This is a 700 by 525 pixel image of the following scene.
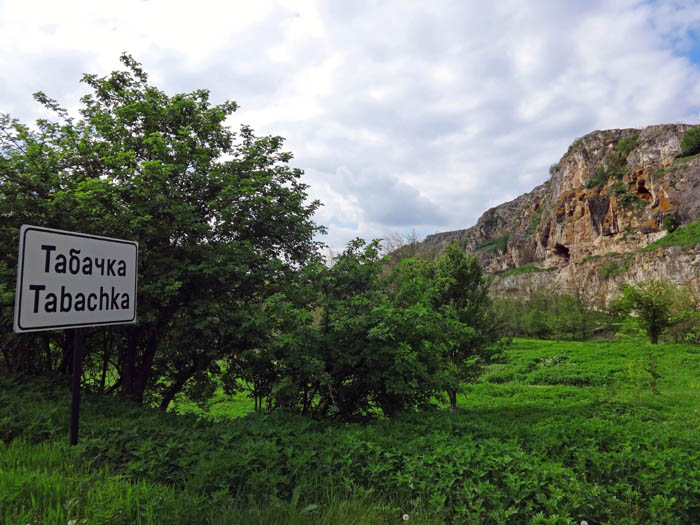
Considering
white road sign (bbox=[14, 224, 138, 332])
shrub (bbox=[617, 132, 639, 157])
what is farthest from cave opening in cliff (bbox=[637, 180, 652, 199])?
white road sign (bbox=[14, 224, 138, 332])

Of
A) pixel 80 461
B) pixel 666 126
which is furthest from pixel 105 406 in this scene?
pixel 666 126

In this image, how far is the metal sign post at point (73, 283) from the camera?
3.00m

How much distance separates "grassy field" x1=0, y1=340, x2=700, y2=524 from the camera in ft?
8.74

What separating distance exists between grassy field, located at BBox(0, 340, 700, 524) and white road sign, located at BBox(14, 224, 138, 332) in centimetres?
119

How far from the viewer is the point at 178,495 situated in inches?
110

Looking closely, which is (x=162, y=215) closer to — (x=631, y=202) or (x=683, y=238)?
(x=683, y=238)

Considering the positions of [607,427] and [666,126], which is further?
[666,126]

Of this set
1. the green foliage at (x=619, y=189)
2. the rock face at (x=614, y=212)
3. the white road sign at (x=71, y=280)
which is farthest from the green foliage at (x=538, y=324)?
the white road sign at (x=71, y=280)

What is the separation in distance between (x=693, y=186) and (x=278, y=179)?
215 feet

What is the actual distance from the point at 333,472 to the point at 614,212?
74.5m

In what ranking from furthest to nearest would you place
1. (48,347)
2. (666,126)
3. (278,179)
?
(666,126) → (278,179) → (48,347)

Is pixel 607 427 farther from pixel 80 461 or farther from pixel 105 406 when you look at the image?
pixel 105 406

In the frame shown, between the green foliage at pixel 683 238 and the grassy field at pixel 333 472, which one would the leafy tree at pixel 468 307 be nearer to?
the grassy field at pixel 333 472

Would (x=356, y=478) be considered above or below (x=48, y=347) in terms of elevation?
below
